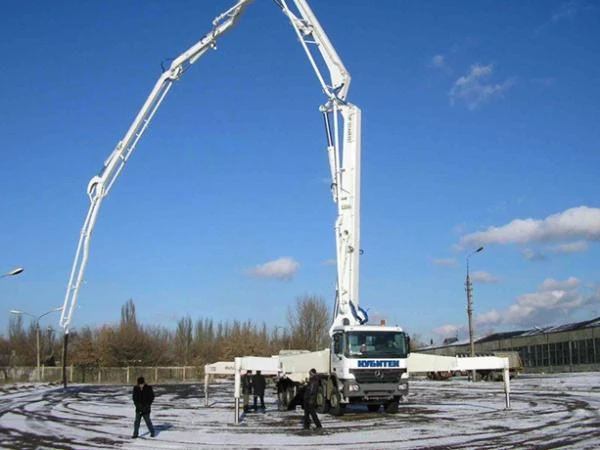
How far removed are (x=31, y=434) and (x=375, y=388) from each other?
34.2 feet

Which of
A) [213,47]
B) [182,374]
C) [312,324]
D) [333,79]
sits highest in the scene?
[213,47]

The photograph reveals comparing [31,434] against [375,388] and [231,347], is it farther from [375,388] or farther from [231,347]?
[231,347]

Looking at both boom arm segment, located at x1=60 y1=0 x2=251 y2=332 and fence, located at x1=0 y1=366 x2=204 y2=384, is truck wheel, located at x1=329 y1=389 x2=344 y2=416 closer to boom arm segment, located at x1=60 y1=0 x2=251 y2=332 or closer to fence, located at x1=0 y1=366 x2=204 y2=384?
boom arm segment, located at x1=60 y1=0 x2=251 y2=332

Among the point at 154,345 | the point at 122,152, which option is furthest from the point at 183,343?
the point at 122,152

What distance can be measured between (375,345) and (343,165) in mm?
7096

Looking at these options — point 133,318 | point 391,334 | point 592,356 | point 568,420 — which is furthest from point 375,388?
point 133,318

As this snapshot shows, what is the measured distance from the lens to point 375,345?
22391 mm

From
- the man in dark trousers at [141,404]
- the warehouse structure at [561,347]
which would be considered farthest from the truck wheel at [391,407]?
the warehouse structure at [561,347]

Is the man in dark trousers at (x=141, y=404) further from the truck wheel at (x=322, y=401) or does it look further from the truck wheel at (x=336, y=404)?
the truck wheel at (x=322, y=401)

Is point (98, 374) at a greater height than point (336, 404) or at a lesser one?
lesser

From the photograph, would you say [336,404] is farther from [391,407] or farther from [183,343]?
[183,343]

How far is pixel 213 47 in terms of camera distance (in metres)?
30.7

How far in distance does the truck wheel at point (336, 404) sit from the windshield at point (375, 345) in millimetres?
1649

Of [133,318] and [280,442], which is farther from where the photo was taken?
[133,318]
